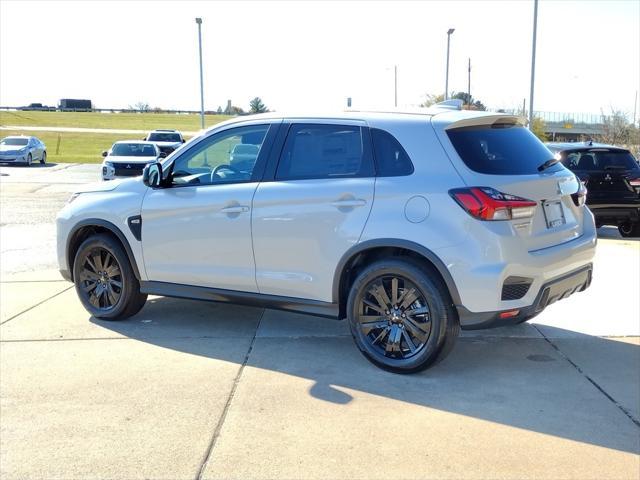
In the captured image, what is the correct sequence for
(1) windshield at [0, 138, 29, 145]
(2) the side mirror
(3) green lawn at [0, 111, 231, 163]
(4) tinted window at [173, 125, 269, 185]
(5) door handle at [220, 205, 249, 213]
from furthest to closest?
(3) green lawn at [0, 111, 231, 163], (1) windshield at [0, 138, 29, 145], (2) the side mirror, (4) tinted window at [173, 125, 269, 185], (5) door handle at [220, 205, 249, 213]

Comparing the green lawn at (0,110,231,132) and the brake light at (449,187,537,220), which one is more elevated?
the green lawn at (0,110,231,132)

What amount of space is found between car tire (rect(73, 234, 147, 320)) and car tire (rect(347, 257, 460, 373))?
2.27m

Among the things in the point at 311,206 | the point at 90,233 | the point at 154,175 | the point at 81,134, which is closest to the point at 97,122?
the point at 81,134

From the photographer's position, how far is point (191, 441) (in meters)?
3.84

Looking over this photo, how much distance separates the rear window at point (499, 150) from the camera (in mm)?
4617

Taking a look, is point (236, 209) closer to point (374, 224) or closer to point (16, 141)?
point (374, 224)

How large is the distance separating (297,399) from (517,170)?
86.5 inches

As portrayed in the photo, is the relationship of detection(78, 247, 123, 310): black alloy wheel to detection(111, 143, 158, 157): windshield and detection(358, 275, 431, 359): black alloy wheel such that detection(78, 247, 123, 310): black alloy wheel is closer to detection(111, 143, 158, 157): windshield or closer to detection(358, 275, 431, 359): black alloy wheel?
detection(358, 275, 431, 359): black alloy wheel

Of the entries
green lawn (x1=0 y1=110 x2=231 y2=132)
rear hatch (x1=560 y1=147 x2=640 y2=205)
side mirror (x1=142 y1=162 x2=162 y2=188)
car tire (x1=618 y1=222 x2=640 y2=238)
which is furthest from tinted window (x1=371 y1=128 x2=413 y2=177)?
green lawn (x1=0 y1=110 x2=231 y2=132)

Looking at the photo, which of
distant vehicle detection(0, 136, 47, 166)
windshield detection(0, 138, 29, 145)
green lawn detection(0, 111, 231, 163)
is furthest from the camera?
green lawn detection(0, 111, 231, 163)

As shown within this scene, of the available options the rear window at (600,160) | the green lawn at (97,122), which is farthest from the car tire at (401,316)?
the green lawn at (97,122)

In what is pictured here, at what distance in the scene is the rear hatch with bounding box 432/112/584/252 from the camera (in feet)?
14.8

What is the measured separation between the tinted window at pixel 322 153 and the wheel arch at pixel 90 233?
170 cm

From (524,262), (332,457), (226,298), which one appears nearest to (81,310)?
(226,298)
